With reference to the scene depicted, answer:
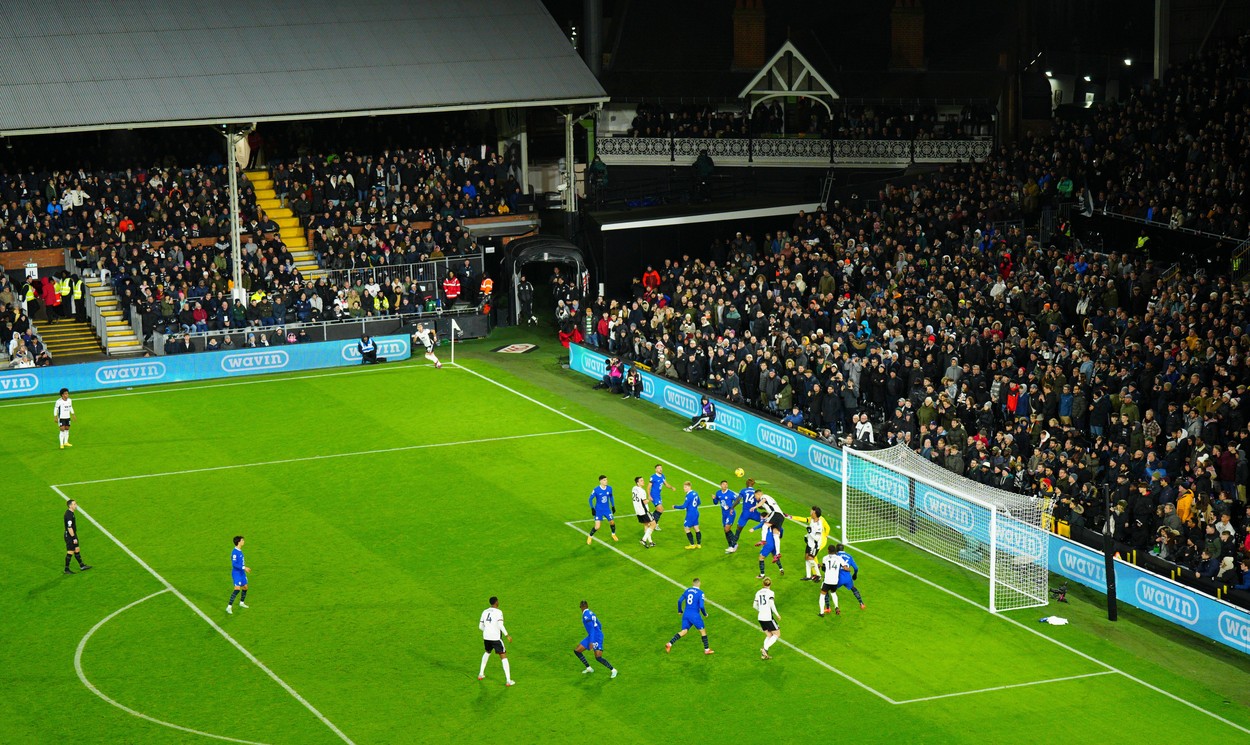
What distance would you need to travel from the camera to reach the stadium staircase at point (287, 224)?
179 feet

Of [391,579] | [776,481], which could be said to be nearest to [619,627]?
[391,579]

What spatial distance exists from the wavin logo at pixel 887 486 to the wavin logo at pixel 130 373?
24.0m

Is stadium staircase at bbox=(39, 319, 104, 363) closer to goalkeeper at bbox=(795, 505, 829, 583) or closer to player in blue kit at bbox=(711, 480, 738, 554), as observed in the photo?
player in blue kit at bbox=(711, 480, 738, 554)

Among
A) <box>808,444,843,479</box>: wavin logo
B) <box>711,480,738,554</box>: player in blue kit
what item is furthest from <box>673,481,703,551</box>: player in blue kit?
<box>808,444,843,479</box>: wavin logo

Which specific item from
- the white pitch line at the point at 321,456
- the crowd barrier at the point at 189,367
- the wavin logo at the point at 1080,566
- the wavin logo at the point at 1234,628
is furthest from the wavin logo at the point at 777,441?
the crowd barrier at the point at 189,367

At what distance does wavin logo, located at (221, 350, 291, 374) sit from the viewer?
159ft

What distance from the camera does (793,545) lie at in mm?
32500

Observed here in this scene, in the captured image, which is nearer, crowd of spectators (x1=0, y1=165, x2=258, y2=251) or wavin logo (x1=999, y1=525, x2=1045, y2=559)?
wavin logo (x1=999, y1=525, x2=1045, y2=559)

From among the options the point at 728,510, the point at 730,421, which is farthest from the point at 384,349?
the point at 728,510

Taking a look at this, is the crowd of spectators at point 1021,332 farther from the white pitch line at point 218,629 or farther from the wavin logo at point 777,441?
the white pitch line at point 218,629

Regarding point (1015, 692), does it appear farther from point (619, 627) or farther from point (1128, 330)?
point (1128, 330)

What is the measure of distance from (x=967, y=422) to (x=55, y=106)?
104 feet

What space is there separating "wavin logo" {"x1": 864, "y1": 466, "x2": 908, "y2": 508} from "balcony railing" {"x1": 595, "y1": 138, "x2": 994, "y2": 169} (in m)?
24.3

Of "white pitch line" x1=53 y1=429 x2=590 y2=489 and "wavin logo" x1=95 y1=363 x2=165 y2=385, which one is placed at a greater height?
"wavin logo" x1=95 y1=363 x2=165 y2=385
